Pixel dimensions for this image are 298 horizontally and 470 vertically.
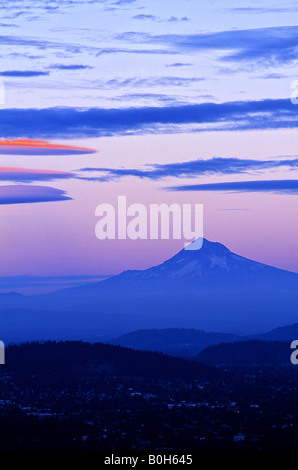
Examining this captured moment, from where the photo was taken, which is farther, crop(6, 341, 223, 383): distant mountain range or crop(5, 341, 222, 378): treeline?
crop(5, 341, 222, 378): treeline

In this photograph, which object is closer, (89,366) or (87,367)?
(87,367)

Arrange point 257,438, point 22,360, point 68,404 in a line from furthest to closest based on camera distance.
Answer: point 22,360 → point 68,404 → point 257,438

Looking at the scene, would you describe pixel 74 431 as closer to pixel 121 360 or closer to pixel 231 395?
pixel 231 395

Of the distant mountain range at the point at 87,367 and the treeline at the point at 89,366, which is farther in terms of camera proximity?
the treeline at the point at 89,366

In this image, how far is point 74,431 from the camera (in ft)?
398

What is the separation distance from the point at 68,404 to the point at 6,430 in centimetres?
3330

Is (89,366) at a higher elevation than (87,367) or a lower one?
higher

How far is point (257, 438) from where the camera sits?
118m
